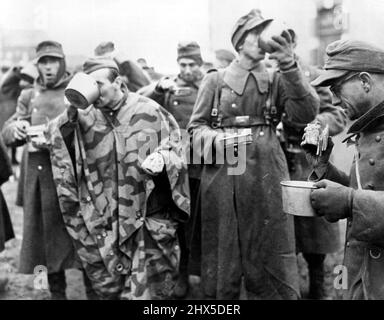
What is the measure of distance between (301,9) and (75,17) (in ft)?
5.02

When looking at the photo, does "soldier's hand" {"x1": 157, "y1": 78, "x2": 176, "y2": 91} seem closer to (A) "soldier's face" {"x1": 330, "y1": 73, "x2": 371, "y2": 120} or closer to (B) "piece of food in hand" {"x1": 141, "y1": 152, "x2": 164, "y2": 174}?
(B) "piece of food in hand" {"x1": 141, "y1": 152, "x2": 164, "y2": 174}

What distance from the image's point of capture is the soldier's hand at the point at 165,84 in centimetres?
436

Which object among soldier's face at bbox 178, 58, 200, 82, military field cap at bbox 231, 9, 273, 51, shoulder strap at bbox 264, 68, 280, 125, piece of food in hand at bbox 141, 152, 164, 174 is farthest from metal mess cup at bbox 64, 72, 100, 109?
soldier's face at bbox 178, 58, 200, 82

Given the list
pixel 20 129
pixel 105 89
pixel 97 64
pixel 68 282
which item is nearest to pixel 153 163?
pixel 105 89

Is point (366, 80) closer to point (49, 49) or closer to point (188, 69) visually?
point (188, 69)

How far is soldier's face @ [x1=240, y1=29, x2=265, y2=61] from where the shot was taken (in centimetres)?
343

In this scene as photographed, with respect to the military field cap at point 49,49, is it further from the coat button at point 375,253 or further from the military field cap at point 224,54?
the coat button at point 375,253

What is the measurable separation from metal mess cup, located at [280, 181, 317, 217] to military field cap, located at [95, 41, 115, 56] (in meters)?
2.32

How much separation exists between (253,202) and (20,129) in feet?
6.41

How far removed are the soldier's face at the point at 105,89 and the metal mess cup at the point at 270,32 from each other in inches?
37.8

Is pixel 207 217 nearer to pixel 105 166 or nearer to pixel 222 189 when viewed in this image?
pixel 222 189

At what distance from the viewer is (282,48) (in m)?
2.93

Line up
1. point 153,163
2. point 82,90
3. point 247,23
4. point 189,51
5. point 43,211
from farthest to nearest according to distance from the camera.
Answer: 1. point 189,51
2. point 43,211
3. point 247,23
4. point 153,163
5. point 82,90

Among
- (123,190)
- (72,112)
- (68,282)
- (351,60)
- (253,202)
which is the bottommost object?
(68,282)
